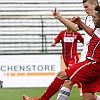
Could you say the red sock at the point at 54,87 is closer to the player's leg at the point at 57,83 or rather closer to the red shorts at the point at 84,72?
the player's leg at the point at 57,83

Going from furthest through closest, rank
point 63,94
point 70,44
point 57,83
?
point 70,44 < point 63,94 < point 57,83

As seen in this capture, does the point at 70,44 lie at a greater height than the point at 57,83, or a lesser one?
lesser

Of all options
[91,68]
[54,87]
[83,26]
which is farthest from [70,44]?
[83,26]

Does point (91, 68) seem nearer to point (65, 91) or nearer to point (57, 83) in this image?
point (57, 83)

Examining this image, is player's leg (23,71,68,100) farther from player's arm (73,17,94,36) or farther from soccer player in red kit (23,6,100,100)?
player's arm (73,17,94,36)

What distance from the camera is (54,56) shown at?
55.6ft

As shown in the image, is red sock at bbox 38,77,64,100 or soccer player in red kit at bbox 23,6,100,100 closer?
soccer player in red kit at bbox 23,6,100,100

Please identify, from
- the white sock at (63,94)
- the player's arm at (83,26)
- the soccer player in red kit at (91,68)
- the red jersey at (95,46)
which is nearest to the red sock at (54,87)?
the soccer player in red kit at (91,68)

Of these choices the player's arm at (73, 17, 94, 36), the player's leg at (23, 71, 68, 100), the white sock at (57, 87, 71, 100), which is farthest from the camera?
the white sock at (57, 87, 71, 100)

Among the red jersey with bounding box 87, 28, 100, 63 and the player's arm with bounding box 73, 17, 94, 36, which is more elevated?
the player's arm with bounding box 73, 17, 94, 36

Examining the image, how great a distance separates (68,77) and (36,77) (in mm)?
8363

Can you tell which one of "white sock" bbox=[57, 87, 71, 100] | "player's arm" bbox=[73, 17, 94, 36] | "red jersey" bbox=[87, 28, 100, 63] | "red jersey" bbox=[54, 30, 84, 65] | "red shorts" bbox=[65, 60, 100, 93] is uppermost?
"player's arm" bbox=[73, 17, 94, 36]

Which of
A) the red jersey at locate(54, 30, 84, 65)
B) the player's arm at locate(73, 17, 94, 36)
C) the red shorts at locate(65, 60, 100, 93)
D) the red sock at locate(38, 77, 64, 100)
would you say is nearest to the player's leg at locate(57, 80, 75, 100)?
the red sock at locate(38, 77, 64, 100)

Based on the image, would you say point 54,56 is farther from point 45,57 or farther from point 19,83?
point 19,83
